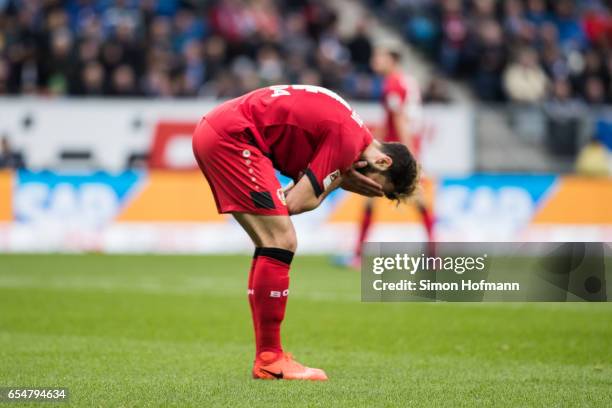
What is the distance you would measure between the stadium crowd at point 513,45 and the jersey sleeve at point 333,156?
59.3 ft

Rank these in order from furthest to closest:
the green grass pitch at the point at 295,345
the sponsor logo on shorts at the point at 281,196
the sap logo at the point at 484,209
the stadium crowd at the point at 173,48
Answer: the stadium crowd at the point at 173,48 < the sap logo at the point at 484,209 < the sponsor logo on shorts at the point at 281,196 < the green grass pitch at the point at 295,345

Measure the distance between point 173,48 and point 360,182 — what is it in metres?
16.3

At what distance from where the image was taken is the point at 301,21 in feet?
79.8

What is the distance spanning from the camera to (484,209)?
58.2ft

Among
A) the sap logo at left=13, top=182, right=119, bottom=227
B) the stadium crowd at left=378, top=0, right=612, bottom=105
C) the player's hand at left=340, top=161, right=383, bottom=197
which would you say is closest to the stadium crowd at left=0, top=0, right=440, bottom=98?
the stadium crowd at left=378, top=0, right=612, bottom=105

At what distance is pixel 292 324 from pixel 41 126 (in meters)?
11.5

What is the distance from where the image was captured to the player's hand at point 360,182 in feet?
22.1

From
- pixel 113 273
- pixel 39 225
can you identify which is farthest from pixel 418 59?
pixel 113 273

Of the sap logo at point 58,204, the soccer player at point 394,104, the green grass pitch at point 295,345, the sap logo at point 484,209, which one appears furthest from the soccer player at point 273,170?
the sap logo at point 484,209

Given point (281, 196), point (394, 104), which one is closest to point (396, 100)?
point (394, 104)

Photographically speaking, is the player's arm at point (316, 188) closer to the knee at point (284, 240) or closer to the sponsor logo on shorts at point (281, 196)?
the sponsor logo on shorts at point (281, 196)

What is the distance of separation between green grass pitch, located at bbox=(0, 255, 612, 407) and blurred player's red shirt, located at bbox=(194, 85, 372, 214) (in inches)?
47.0

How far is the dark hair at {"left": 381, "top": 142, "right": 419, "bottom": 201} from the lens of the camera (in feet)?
22.3

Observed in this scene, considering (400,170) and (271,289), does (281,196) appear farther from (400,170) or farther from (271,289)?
(400,170)
